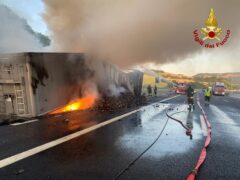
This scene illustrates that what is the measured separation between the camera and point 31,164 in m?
4.11

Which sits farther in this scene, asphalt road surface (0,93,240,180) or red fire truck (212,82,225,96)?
red fire truck (212,82,225,96)

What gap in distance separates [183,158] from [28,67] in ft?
25.8

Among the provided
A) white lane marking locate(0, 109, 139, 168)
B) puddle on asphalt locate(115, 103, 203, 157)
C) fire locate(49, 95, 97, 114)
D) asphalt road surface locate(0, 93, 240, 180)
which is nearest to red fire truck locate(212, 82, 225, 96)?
fire locate(49, 95, 97, 114)

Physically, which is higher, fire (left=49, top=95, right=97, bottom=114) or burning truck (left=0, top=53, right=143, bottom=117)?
burning truck (left=0, top=53, right=143, bottom=117)

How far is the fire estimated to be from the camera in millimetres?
12035

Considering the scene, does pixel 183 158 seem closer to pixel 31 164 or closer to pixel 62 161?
pixel 62 161

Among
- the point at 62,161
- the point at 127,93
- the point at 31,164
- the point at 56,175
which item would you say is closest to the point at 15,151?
the point at 31,164

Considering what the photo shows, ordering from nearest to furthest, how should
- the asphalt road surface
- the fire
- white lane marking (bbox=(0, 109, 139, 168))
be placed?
the asphalt road surface → white lane marking (bbox=(0, 109, 139, 168)) → the fire

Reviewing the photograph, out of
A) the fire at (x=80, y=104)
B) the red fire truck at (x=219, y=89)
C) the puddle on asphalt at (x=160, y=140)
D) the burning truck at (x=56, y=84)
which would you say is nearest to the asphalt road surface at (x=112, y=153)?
the puddle on asphalt at (x=160, y=140)

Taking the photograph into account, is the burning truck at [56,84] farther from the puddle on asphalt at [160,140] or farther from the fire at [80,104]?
the puddle on asphalt at [160,140]

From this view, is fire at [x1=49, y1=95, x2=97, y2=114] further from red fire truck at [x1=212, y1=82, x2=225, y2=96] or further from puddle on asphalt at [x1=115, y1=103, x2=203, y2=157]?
red fire truck at [x1=212, y1=82, x2=225, y2=96]

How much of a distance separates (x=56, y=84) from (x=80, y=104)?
241 centimetres

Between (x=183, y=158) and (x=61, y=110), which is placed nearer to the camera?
(x=183, y=158)

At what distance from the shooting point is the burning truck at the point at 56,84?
977 centimetres
